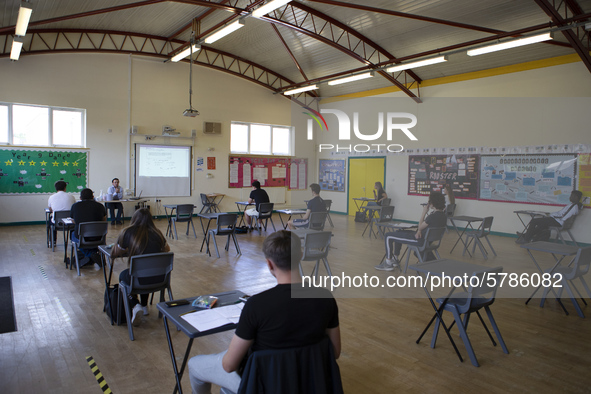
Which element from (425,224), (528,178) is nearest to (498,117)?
(528,178)

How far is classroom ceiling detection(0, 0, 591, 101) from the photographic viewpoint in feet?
24.2

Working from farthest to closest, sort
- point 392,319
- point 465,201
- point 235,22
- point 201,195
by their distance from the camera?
point 201,195 < point 465,201 < point 235,22 < point 392,319

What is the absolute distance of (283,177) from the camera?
13.9 m

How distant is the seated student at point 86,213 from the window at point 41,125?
5220mm

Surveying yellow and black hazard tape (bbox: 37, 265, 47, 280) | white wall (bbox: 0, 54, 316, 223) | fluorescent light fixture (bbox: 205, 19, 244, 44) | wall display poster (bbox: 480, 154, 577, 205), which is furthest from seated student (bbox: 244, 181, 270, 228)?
wall display poster (bbox: 480, 154, 577, 205)

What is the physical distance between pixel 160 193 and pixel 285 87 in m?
5.13

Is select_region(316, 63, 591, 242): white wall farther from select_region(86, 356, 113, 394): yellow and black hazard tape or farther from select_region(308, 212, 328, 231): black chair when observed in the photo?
select_region(86, 356, 113, 394): yellow and black hazard tape

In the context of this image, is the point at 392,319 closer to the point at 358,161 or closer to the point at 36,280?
the point at 36,280

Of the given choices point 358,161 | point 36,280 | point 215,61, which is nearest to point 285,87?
point 215,61

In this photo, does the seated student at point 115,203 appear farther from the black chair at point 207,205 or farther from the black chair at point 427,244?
the black chair at point 427,244

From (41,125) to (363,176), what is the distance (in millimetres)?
8936

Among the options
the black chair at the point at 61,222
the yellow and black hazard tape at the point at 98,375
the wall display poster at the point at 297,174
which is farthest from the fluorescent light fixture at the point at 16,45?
the wall display poster at the point at 297,174

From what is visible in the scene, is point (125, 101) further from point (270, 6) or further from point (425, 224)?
point (425, 224)

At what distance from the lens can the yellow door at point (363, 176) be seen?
12.4 meters
